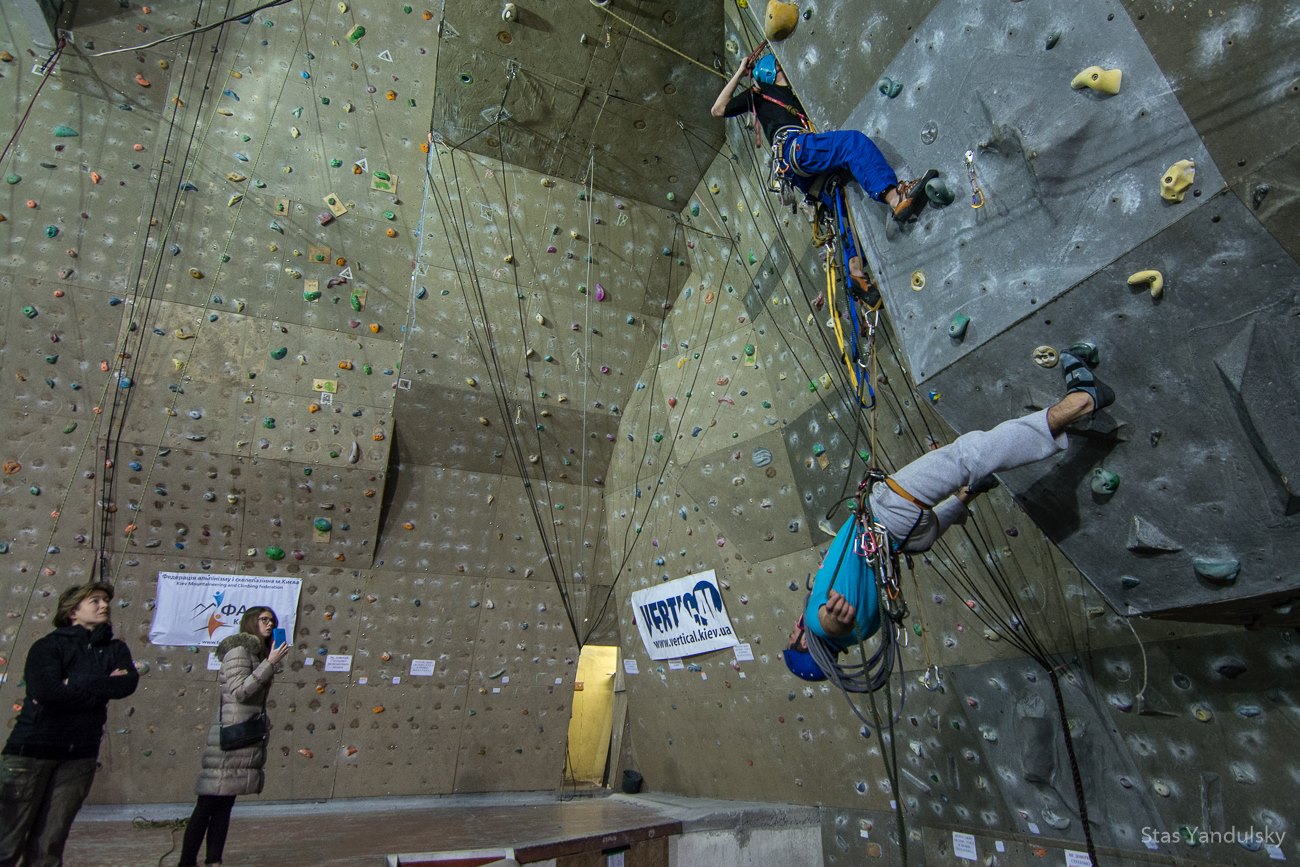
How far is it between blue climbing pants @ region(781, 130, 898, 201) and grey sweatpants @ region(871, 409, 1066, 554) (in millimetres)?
877

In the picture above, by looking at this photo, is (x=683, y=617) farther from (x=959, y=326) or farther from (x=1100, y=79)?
(x=1100, y=79)

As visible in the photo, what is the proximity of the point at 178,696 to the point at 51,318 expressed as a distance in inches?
88.8

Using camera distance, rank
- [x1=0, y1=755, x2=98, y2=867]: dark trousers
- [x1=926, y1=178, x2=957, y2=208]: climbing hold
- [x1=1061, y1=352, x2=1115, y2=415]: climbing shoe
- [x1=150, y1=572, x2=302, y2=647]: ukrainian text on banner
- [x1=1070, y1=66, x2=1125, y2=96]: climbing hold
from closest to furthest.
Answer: [x1=1070, y1=66, x2=1125, y2=96]: climbing hold, [x1=1061, y1=352, x2=1115, y2=415]: climbing shoe, [x1=0, y1=755, x2=98, y2=867]: dark trousers, [x1=926, y1=178, x2=957, y2=208]: climbing hold, [x1=150, y1=572, x2=302, y2=647]: ukrainian text on banner

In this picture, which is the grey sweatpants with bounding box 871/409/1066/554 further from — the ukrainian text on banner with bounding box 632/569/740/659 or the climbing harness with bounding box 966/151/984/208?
the ukrainian text on banner with bounding box 632/569/740/659

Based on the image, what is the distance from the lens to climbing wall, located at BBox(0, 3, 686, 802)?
4230mm

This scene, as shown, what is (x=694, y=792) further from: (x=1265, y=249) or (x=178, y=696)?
(x=1265, y=249)

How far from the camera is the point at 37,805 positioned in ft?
7.31

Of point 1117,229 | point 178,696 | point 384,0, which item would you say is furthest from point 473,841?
point 384,0

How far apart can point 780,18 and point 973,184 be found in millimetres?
1016

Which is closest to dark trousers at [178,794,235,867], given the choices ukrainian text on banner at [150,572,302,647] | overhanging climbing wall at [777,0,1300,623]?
ukrainian text on banner at [150,572,302,647]

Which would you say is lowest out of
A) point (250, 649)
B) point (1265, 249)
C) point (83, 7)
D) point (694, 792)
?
point (694, 792)

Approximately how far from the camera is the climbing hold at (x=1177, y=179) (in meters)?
1.71

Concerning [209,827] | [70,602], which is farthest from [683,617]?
[70,602]

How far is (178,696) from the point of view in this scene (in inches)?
175
